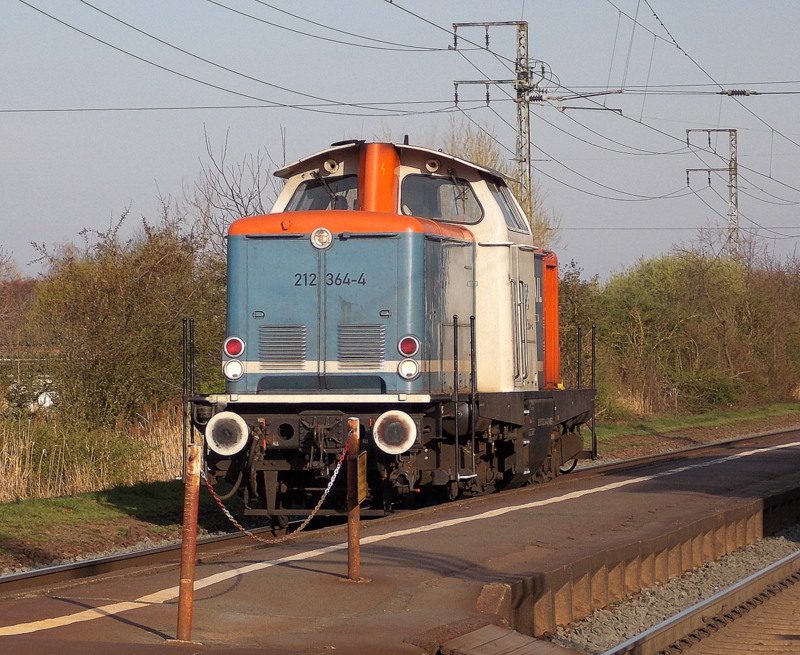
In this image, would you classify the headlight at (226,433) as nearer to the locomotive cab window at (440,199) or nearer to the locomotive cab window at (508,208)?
the locomotive cab window at (440,199)

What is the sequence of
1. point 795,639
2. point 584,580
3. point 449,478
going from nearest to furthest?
point 795,639
point 584,580
point 449,478

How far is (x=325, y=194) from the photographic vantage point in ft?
36.1

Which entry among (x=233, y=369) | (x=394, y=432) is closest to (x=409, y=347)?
(x=394, y=432)

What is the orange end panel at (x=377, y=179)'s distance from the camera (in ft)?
34.8

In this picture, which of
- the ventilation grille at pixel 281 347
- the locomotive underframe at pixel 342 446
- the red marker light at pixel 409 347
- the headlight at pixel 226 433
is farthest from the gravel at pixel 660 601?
the ventilation grille at pixel 281 347

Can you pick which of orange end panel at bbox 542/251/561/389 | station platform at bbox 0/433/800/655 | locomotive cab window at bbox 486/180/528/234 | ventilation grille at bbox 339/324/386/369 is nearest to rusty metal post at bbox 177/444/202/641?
station platform at bbox 0/433/800/655

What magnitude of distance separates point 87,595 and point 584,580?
11.3 ft

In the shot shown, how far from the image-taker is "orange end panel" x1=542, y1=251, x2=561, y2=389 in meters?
13.4

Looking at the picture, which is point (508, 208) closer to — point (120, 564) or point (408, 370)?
point (408, 370)

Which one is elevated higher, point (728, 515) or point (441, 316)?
point (441, 316)

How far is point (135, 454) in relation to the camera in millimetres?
14359

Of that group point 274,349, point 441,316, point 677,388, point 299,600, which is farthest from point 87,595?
point 677,388

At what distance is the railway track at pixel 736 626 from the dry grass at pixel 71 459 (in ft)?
26.1

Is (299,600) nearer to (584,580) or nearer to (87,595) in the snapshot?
(87,595)
